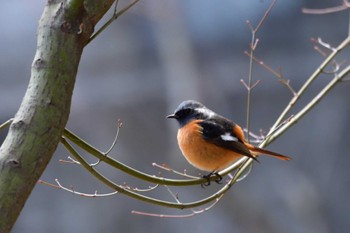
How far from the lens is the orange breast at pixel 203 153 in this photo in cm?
268

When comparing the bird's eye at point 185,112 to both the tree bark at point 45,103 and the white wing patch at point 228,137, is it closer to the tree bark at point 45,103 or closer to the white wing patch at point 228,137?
the white wing patch at point 228,137

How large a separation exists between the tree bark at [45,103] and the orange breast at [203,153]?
4.19ft

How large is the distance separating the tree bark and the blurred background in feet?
14.8

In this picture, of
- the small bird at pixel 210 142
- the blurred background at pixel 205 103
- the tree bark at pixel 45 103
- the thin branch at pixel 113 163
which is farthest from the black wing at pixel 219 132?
the blurred background at pixel 205 103

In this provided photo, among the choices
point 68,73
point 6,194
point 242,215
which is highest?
point 242,215

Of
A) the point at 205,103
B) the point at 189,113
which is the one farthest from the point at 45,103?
the point at 205,103

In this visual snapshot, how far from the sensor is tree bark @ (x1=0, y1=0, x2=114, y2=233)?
4.33 feet

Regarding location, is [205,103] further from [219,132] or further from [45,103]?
[45,103]

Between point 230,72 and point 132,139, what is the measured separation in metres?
1.28

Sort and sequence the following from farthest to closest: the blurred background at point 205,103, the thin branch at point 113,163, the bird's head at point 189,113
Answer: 1. the blurred background at point 205,103
2. the bird's head at point 189,113
3. the thin branch at point 113,163

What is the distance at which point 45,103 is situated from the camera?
1396mm

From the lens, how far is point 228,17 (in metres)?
7.24

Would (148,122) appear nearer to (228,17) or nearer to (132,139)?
(132,139)

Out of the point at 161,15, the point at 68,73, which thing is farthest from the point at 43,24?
the point at 161,15
